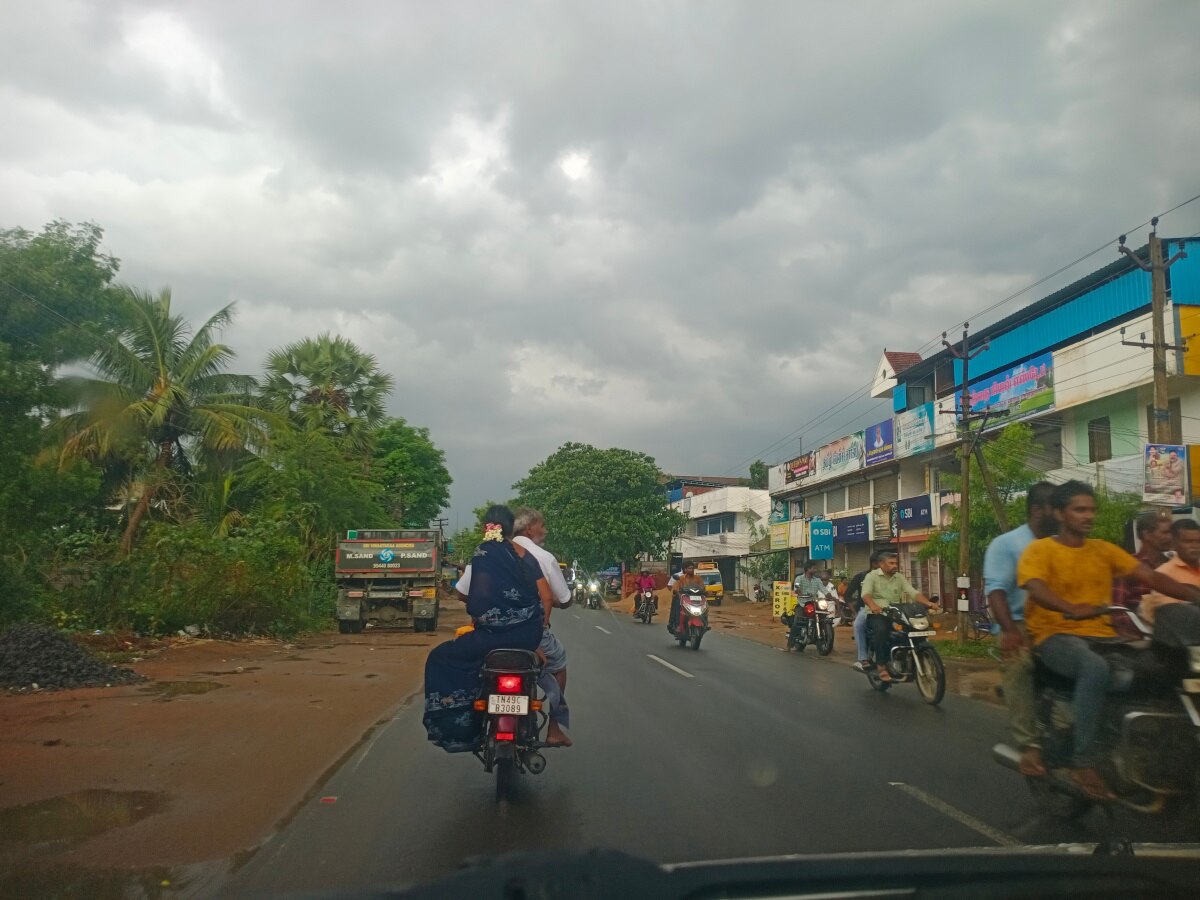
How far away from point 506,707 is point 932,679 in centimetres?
665

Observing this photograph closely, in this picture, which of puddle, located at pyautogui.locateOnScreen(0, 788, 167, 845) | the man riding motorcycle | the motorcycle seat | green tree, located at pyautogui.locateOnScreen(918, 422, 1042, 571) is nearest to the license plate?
the motorcycle seat

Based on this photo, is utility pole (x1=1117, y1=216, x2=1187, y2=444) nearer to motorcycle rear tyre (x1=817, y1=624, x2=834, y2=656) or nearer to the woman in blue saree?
motorcycle rear tyre (x1=817, y1=624, x2=834, y2=656)

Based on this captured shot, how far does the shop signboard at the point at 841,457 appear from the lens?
3930cm

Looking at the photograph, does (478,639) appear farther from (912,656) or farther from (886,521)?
(886,521)

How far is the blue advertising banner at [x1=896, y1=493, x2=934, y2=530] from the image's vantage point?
32.0 meters

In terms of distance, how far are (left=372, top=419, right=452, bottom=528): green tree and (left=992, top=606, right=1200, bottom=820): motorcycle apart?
3620 centimetres

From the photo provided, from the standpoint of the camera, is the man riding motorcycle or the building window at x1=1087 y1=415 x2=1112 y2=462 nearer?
the man riding motorcycle

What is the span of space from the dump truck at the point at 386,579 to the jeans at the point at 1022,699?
753 inches

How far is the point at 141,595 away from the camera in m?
18.0

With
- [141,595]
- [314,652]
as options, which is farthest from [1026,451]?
[141,595]

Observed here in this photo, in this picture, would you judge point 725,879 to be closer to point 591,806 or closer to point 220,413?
point 591,806

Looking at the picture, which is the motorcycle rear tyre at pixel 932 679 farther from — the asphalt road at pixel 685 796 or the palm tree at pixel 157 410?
the palm tree at pixel 157 410

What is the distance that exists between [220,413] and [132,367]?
8.35 ft

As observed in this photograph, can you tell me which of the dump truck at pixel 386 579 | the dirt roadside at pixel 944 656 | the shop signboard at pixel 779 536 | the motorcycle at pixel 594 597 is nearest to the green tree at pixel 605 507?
the motorcycle at pixel 594 597
